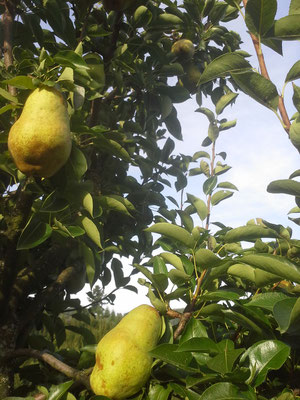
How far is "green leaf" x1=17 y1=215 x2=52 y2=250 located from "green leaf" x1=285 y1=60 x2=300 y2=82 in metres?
0.85

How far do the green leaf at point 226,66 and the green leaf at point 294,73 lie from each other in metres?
0.10

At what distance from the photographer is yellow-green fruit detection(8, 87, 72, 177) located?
1.13 metres

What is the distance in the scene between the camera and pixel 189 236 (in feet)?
3.82

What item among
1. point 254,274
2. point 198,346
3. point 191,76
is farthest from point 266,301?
point 191,76

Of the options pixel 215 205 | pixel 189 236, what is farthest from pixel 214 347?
pixel 215 205

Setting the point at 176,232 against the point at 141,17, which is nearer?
the point at 176,232

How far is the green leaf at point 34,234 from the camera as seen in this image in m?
1.21

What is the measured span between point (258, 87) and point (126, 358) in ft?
2.59

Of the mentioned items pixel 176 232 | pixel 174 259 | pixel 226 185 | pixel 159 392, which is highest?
pixel 176 232

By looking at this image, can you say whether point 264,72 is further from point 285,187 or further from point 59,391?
point 59,391

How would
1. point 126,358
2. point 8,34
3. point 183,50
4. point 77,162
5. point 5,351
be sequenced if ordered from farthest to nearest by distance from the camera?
point 183,50 → point 8,34 → point 5,351 → point 77,162 → point 126,358

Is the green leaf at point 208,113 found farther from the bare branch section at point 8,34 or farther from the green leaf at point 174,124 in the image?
the bare branch section at point 8,34

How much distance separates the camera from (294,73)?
94 centimetres

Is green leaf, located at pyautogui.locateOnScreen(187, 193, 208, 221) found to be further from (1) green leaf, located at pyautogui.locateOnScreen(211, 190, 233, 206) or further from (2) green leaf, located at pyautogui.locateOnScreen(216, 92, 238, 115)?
(2) green leaf, located at pyautogui.locateOnScreen(216, 92, 238, 115)
